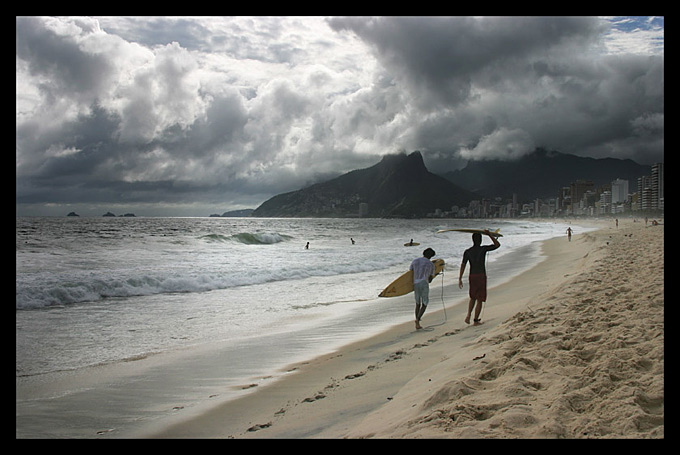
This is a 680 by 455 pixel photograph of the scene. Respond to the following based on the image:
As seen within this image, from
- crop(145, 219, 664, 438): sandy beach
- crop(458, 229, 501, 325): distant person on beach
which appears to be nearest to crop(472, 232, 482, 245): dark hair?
crop(458, 229, 501, 325): distant person on beach

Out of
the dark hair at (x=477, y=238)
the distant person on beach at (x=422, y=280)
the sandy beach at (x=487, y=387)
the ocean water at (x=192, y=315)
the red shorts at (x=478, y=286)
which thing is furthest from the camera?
the distant person on beach at (x=422, y=280)

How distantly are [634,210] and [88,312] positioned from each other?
21123 cm

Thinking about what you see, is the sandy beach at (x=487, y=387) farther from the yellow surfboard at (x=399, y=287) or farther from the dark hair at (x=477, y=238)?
the yellow surfboard at (x=399, y=287)

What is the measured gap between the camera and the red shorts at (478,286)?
8718 mm

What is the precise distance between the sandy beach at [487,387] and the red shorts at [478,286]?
0.93 meters

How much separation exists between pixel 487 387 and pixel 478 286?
15.8 feet

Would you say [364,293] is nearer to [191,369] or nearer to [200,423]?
[191,369]

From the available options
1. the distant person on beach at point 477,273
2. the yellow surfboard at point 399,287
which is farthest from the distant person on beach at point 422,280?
the yellow surfboard at point 399,287

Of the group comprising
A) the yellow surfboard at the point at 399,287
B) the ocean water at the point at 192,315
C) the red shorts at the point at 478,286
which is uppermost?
the red shorts at the point at 478,286

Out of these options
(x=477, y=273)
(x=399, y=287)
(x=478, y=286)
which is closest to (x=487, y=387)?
(x=478, y=286)

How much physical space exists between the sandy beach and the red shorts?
93 centimetres

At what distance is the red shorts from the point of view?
343 inches

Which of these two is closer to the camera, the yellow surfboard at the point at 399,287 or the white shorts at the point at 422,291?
the white shorts at the point at 422,291
